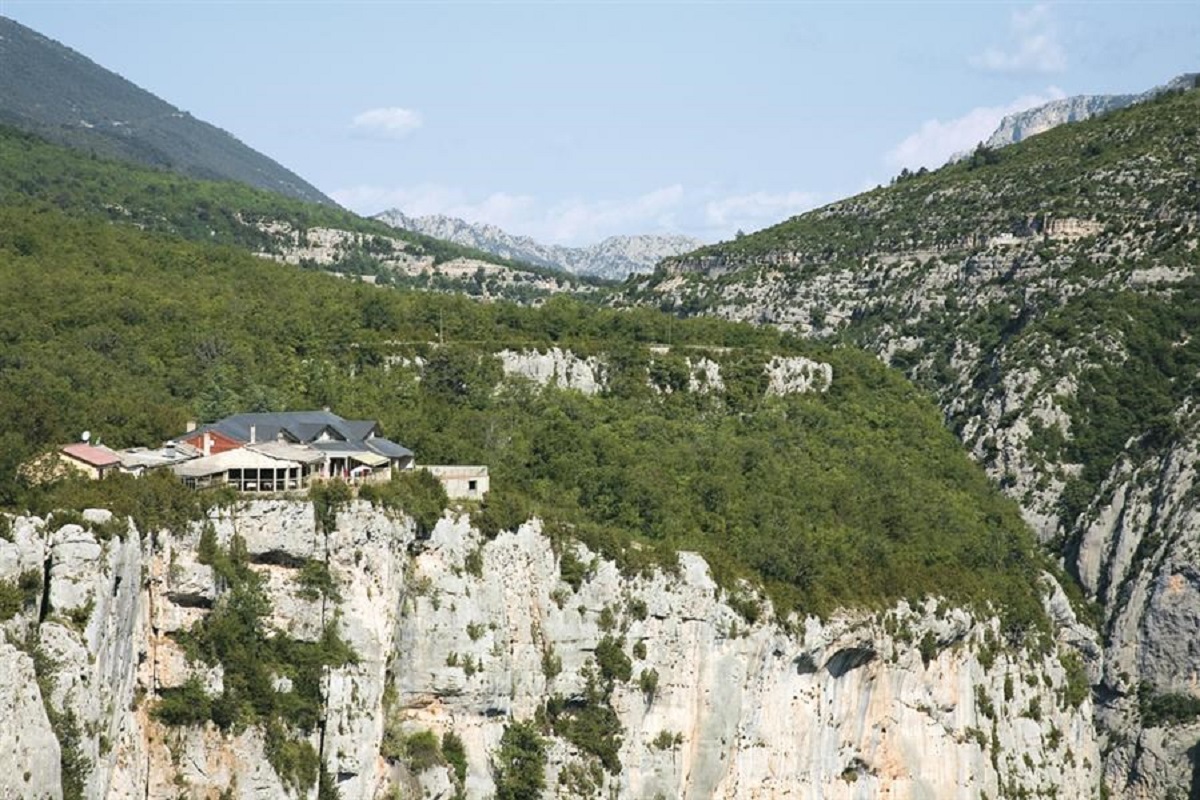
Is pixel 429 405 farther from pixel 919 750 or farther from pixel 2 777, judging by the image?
pixel 2 777

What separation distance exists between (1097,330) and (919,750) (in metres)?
42.9

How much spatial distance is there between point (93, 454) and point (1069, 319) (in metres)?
73.2

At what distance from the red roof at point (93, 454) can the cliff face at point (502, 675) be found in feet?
10.9

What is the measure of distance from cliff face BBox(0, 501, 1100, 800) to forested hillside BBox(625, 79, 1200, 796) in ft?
50.8

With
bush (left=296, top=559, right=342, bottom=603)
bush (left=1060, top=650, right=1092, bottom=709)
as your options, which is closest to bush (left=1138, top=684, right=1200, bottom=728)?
bush (left=1060, top=650, right=1092, bottom=709)

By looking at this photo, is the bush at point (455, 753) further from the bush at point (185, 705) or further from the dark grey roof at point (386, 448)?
the bush at point (185, 705)

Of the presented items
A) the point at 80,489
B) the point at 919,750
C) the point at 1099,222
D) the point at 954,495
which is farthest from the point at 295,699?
the point at 1099,222

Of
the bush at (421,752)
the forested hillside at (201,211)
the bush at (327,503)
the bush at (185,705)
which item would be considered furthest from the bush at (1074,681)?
the forested hillside at (201,211)

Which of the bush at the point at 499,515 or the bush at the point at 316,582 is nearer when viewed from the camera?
the bush at the point at 316,582

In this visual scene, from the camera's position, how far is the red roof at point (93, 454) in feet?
169

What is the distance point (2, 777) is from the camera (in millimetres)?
40000

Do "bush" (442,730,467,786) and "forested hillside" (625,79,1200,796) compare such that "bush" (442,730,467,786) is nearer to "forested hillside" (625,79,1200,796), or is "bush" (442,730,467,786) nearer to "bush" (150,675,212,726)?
"bush" (150,675,212,726)

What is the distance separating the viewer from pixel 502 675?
5859cm

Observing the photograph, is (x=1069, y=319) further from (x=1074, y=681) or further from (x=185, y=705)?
(x=185, y=705)
